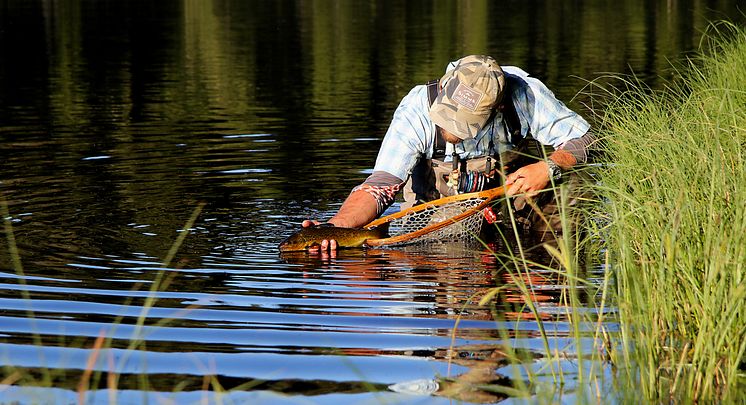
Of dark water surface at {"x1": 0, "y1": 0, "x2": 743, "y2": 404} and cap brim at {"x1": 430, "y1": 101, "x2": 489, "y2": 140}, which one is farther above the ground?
cap brim at {"x1": 430, "y1": 101, "x2": 489, "y2": 140}

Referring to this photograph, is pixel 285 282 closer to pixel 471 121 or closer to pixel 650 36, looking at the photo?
pixel 471 121

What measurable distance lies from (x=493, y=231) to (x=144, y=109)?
401 inches

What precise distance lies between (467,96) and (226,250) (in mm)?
2059

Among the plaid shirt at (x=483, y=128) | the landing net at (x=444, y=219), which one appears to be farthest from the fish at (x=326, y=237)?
the plaid shirt at (x=483, y=128)

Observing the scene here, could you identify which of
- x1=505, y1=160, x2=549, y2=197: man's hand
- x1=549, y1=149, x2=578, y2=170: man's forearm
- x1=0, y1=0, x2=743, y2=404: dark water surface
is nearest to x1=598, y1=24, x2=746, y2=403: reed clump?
x1=0, y1=0, x2=743, y2=404: dark water surface

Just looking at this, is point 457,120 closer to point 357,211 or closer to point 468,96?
point 468,96

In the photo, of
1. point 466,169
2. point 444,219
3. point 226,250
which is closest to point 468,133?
point 466,169

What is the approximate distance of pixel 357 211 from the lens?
7.78 meters

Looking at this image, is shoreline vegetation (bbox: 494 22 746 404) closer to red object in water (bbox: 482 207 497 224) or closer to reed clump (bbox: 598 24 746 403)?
reed clump (bbox: 598 24 746 403)

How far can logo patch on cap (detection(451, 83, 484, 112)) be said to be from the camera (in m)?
7.17

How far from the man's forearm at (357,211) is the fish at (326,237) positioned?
0.07 m

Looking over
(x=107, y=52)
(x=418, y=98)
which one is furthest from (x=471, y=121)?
(x=107, y=52)

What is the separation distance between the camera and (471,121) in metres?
7.31

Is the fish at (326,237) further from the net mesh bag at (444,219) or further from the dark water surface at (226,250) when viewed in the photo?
the net mesh bag at (444,219)
